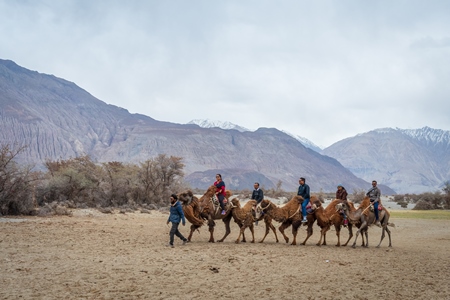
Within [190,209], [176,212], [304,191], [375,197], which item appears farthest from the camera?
[375,197]

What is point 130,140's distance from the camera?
137500mm

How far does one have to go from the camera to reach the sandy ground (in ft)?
30.6

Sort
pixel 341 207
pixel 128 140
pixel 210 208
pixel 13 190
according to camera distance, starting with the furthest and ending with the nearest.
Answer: pixel 128 140, pixel 13 190, pixel 341 207, pixel 210 208

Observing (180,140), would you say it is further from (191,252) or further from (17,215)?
(191,252)

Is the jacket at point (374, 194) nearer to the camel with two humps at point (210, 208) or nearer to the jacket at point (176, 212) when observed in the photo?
the camel with two humps at point (210, 208)

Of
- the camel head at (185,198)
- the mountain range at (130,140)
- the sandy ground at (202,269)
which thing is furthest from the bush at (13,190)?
the mountain range at (130,140)

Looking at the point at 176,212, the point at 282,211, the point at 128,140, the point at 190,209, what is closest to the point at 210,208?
the point at 190,209

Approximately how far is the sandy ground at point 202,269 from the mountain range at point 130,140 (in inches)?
3859

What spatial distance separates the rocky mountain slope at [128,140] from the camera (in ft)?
399

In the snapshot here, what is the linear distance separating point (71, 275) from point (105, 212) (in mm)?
19874

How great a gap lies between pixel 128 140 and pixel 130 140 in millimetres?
810

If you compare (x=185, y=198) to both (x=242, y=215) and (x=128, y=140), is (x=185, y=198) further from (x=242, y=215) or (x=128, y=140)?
(x=128, y=140)

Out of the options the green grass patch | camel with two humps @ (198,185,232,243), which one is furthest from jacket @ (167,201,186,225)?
the green grass patch

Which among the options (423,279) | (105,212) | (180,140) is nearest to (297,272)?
(423,279)
